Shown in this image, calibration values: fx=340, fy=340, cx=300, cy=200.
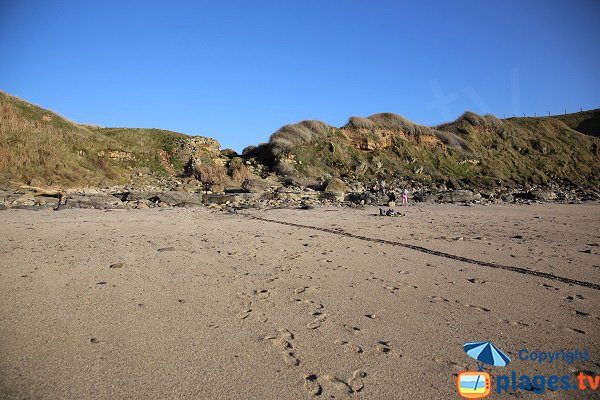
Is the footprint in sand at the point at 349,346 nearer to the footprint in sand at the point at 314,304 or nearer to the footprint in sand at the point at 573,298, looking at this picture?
the footprint in sand at the point at 314,304

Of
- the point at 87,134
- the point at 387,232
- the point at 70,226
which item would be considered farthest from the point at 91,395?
the point at 87,134

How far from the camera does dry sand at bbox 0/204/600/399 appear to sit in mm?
2321

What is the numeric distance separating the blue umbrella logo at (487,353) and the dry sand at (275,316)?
74 mm

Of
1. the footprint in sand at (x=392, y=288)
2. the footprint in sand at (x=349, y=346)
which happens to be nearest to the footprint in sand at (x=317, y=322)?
the footprint in sand at (x=349, y=346)

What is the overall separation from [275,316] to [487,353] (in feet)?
6.01

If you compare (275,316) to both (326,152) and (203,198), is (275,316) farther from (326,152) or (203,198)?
(326,152)

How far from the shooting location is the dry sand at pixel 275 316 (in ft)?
7.62

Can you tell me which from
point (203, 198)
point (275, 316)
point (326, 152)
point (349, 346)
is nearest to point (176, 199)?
point (203, 198)

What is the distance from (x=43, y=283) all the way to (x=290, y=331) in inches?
129

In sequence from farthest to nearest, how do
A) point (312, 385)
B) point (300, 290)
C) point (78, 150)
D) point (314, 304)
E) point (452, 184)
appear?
point (452, 184) → point (78, 150) → point (300, 290) → point (314, 304) → point (312, 385)

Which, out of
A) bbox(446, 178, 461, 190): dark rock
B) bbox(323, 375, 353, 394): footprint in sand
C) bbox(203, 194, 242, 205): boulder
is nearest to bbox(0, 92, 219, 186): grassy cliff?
bbox(203, 194, 242, 205): boulder

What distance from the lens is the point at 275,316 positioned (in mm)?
3326

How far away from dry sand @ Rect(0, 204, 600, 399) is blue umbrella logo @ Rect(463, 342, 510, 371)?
7 centimetres

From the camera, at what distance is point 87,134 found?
25.5 meters
